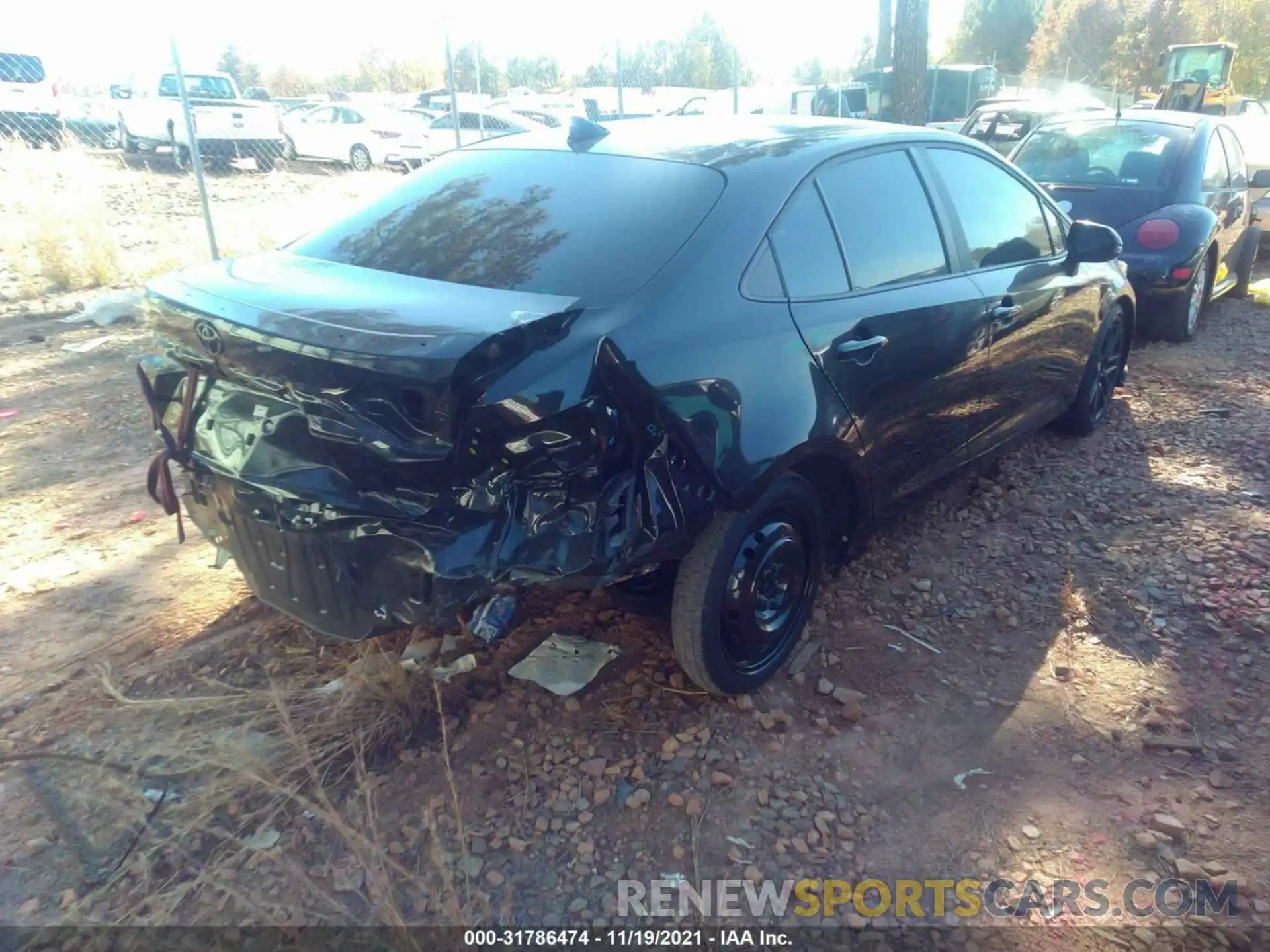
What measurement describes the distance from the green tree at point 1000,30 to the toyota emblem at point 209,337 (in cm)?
4488

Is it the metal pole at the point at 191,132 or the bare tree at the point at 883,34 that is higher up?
the bare tree at the point at 883,34

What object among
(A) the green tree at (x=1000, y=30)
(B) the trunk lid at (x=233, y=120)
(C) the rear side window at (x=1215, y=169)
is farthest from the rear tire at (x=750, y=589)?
(A) the green tree at (x=1000, y=30)

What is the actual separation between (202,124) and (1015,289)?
15.6 metres

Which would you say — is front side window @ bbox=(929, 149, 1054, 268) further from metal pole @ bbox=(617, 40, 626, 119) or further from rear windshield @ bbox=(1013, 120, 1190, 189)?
metal pole @ bbox=(617, 40, 626, 119)

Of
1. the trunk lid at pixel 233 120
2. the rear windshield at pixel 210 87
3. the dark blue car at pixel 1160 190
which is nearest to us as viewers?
the dark blue car at pixel 1160 190

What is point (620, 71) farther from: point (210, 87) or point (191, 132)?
point (210, 87)

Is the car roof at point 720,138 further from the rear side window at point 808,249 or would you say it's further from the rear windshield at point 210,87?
the rear windshield at point 210,87

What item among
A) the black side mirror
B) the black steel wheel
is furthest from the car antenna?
the black steel wheel

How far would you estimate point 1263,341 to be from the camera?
695cm

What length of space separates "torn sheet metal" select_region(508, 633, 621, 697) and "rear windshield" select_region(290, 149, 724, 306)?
49.3 inches

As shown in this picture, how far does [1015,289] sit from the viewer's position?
12.9 ft

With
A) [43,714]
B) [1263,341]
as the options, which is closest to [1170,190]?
[1263,341]

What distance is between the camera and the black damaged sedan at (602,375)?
93.7 inches

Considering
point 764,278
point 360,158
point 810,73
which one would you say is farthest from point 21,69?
point 810,73
